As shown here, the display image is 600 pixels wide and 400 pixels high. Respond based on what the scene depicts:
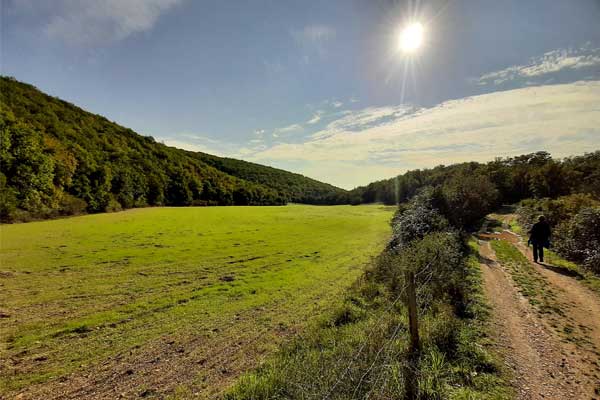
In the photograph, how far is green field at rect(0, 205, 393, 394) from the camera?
7207mm

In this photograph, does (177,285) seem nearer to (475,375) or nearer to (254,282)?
(254,282)

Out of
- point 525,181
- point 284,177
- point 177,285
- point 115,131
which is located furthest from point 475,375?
point 284,177

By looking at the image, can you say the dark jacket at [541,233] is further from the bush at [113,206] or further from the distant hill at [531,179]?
the bush at [113,206]

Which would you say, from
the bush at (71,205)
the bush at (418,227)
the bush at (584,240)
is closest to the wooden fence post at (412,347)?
the bush at (418,227)

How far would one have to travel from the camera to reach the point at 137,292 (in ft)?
37.0

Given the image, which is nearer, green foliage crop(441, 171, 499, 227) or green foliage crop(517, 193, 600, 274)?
green foliage crop(517, 193, 600, 274)

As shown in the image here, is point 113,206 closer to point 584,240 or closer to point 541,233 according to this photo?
point 541,233

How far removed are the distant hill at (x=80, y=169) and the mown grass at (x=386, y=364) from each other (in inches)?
1219

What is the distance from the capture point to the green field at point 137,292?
23.6ft

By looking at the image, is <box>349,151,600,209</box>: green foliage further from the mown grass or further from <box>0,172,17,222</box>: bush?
<box>0,172,17,222</box>: bush

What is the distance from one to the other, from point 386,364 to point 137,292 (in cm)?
1086

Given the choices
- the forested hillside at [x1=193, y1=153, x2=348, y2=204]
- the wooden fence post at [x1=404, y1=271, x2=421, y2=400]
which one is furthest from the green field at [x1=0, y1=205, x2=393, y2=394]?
the forested hillside at [x1=193, y1=153, x2=348, y2=204]

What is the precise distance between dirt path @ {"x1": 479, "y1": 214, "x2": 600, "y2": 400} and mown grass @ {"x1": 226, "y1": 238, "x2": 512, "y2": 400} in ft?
1.28

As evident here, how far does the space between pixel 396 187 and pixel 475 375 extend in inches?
3805
